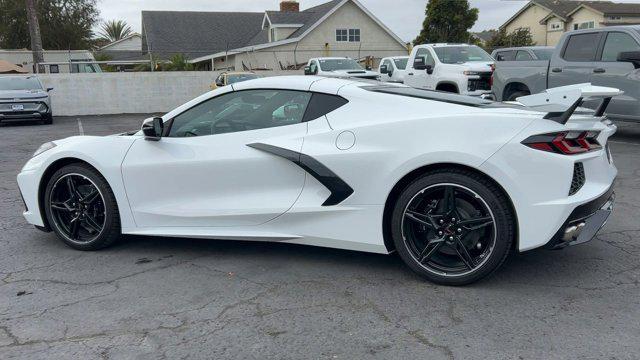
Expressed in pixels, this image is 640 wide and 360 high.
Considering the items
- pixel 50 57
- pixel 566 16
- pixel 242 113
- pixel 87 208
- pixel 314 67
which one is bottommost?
pixel 87 208

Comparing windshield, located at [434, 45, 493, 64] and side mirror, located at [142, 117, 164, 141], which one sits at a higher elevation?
windshield, located at [434, 45, 493, 64]

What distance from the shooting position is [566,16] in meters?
41.4

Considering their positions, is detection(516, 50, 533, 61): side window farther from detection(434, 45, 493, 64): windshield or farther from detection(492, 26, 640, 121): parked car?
detection(492, 26, 640, 121): parked car

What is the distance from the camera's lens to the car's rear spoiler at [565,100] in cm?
345

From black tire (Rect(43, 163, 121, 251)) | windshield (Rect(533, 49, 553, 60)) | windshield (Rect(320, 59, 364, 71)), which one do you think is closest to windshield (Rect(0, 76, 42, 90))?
windshield (Rect(320, 59, 364, 71))

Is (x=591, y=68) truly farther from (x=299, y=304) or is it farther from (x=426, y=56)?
(x=299, y=304)

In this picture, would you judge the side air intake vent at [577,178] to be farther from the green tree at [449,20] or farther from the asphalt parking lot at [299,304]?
the green tree at [449,20]

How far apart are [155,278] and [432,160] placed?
7.01 ft

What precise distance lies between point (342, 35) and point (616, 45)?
26.9 m

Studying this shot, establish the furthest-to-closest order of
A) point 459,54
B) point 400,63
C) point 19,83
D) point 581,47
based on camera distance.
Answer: point 400,63 → point 19,83 → point 459,54 → point 581,47

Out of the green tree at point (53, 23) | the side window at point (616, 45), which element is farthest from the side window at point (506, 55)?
the green tree at point (53, 23)

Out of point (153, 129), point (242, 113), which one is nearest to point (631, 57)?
point (242, 113)

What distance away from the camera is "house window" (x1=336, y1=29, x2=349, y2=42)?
35.0 m

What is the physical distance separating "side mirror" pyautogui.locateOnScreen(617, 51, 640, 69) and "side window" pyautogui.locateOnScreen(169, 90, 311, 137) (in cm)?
701
